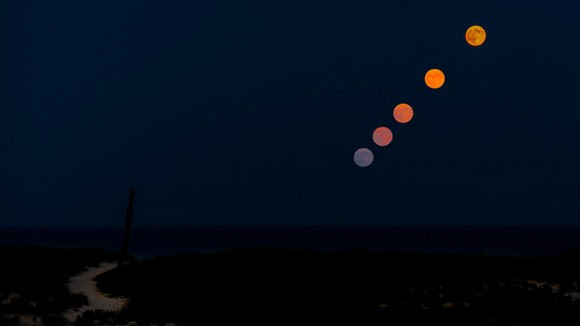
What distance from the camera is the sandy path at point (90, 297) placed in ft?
66.4

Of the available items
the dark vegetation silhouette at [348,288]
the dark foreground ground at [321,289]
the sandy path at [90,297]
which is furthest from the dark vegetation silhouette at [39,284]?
the dark vegetation silhouette at [348,288]

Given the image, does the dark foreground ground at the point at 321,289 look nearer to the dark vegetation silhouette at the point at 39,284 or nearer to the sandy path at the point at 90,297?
the dark vegetation silhouette at the point at 39,284

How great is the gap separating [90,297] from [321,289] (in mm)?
9952

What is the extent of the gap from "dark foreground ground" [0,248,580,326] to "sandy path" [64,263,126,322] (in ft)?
1.72

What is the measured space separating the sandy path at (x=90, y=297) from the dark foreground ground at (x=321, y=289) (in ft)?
1.72

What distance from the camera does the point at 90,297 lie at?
76.2 feet

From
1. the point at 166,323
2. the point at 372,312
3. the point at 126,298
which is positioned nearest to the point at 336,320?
the point at 372,312

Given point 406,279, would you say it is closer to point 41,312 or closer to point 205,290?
point 205,290

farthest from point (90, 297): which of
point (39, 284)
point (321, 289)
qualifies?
point (321, 289)

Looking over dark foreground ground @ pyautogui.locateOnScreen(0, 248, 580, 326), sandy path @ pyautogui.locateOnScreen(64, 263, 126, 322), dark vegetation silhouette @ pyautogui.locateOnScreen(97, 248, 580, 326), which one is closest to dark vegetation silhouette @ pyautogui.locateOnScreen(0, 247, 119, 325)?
dark foreground ground @ pyautogui.locateOnScreen(0, 248, 580, 326)

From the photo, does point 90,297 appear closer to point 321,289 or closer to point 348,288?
point 321,289

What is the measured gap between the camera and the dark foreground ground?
18672 mm

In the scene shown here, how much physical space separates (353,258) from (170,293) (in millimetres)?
11005

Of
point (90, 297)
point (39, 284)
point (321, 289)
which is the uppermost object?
point (321, 289)
